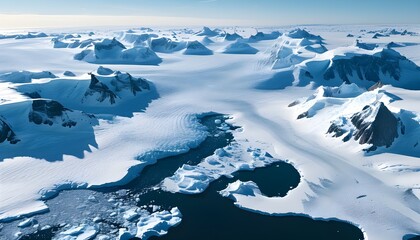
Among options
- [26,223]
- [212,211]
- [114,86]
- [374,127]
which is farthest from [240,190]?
[114,86]

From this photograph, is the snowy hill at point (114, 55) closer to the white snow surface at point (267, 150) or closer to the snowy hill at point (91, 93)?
the snowy hill at point (91, 93)

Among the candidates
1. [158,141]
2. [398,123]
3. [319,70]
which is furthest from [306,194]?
[319,70]

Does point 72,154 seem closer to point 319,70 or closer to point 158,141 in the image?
point 158,141

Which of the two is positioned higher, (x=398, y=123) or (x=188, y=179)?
(x=398, y=123)

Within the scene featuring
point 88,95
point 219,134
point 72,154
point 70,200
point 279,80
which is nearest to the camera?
point 70,200

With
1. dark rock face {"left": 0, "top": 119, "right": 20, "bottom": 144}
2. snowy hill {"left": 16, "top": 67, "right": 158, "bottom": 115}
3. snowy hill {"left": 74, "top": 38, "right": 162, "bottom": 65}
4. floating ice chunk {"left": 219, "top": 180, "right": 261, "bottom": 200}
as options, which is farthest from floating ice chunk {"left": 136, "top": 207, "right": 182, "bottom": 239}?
snowy hill {"left": 74, "top": 38, "right": 162, "bottom": 65}

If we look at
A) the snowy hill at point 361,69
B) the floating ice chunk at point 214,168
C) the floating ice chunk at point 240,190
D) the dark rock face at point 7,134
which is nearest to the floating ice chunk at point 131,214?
the floating ice chunk at point 214,168

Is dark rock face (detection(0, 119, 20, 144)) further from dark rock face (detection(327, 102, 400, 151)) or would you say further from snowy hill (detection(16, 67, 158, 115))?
dark rock face (detection(327, 102, 400, 151))
